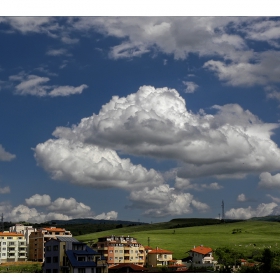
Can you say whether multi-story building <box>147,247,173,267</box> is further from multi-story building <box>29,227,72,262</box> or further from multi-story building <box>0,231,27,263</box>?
multi-story building <box>0,231,27,263</box>

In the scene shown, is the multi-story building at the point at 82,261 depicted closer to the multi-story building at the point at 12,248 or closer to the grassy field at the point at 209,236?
the grassy field at the point at 209,236

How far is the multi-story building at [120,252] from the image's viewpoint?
3412cm

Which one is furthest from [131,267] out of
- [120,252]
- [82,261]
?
[82,261]

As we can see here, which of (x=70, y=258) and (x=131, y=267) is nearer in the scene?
(x=70, y=258)

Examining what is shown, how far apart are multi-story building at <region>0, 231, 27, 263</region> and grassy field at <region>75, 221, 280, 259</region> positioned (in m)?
6.11

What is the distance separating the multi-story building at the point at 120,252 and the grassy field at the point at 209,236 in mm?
3075

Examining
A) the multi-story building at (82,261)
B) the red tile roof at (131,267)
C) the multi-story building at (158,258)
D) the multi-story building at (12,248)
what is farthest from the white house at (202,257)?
the multi-story building at (12,248)

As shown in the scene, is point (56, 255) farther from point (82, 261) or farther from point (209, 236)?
point (209, 236)

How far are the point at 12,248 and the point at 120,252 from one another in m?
9.02

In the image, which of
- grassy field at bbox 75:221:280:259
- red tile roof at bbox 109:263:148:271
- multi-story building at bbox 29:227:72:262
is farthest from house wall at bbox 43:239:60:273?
grassy field at bbox 75:221:280:259

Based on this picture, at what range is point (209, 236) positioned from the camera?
1892 inches

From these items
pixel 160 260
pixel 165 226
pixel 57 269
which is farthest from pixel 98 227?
pixel 57 269

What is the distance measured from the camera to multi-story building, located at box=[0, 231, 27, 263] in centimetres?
3704
